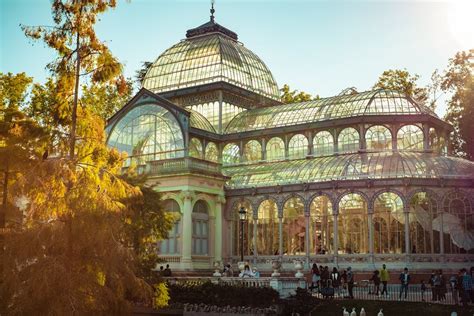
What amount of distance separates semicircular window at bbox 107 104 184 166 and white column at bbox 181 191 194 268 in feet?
11.0

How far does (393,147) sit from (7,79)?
3074cm

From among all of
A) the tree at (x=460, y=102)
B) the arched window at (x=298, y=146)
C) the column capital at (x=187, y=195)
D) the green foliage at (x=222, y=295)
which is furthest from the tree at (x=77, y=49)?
the tree at (x=460, y=102)

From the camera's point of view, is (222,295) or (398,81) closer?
(222,295)

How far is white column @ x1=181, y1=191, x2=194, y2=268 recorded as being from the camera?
1494 inches

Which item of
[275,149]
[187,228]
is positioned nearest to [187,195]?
[187,228]

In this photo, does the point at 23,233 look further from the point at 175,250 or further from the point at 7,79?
the point at 7,79

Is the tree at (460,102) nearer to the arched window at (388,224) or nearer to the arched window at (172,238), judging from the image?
the arched window at (388,224)

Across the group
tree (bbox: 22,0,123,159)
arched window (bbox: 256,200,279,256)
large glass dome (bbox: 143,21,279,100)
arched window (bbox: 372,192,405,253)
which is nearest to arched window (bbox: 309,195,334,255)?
arched window (bbox: 256,200,279,256)

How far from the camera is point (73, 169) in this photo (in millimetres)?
16125

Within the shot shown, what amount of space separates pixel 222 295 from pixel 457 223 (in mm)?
16158

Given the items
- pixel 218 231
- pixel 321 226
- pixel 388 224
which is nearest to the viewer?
pixel 388 224

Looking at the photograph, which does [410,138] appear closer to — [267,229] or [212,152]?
[267,229]

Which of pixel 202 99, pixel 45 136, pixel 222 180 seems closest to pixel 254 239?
pixel 222 180

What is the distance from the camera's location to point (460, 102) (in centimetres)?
4997
